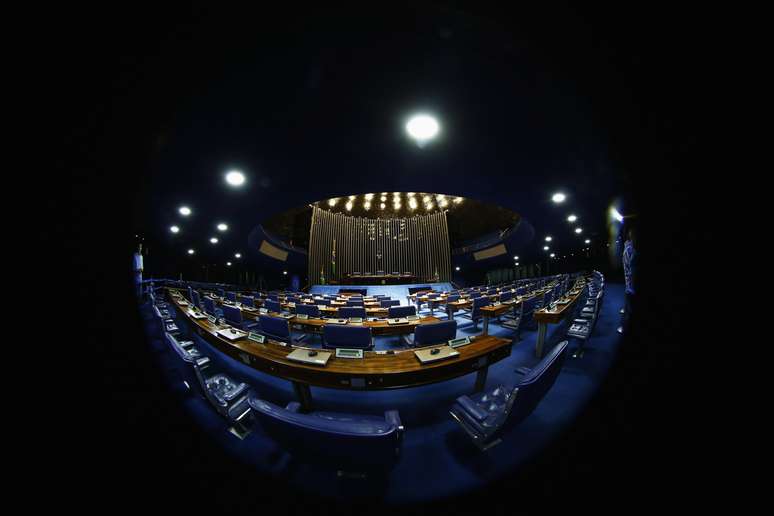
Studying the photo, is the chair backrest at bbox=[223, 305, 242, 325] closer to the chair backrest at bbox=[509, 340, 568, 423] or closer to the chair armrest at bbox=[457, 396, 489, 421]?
the chair armrest at bbox=[457, 396, 489, 421]

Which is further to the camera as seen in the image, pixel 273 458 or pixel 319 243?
pixel 319 243

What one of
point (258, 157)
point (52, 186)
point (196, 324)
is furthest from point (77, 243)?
point (196, 324)

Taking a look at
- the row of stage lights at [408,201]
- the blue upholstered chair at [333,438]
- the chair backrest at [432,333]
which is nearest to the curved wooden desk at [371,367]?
the chair backrest at [432,333]

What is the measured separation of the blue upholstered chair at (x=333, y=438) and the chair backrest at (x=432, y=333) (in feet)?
5.34

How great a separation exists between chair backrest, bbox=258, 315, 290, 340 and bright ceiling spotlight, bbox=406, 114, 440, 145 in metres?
3.34

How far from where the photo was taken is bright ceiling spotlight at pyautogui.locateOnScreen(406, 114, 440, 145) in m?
1.95

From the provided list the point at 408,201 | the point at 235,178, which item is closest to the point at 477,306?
the point at 235,178

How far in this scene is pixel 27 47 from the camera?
698 millimetres

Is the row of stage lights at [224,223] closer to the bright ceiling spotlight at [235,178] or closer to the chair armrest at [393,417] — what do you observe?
the bright ceiling spotlight at [235,178]

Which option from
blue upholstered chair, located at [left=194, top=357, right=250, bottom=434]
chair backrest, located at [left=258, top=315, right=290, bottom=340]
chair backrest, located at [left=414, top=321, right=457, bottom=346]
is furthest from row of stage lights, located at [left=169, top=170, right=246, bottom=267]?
chair backrest, located at [left=414, top=321, right=457, bottom=346]

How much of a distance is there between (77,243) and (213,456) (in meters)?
1.15

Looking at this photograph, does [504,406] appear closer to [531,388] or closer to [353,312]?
[531,388]

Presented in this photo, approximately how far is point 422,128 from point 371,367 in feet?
8.01

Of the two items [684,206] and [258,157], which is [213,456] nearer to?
[684,206]
